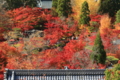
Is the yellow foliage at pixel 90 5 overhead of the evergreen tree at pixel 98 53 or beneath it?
overhead

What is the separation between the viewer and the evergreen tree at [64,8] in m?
33.7

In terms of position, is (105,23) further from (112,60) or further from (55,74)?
(55,74)

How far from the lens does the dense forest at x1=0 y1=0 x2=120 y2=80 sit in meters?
21.5

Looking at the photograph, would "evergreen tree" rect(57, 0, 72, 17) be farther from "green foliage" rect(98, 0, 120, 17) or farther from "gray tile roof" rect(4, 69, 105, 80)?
"gray tile roof" rect(4, 69, 105, 80)

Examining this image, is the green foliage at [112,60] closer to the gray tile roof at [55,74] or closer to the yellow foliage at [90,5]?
the yellow foliage at [90,5]

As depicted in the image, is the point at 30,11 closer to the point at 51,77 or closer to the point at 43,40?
the point at 43,40

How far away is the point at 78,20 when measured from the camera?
33406 millimetres

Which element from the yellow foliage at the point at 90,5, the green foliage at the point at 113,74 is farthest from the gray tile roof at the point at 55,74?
the yellow foliage at the point at 90,5

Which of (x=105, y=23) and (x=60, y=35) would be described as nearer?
(x=60, y=35)

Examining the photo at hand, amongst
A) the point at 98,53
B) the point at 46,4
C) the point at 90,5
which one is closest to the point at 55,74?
the point at 98,53

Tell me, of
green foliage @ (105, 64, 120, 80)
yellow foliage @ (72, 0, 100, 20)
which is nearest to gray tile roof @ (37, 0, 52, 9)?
yellow foliage @ (72, 0, 100, 20)

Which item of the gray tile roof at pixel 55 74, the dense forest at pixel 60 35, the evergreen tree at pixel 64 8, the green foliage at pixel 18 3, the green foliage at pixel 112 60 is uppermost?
the green foliage at pixel 18 3

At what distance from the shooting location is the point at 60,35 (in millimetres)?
29219

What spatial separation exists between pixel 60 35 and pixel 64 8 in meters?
5.93
